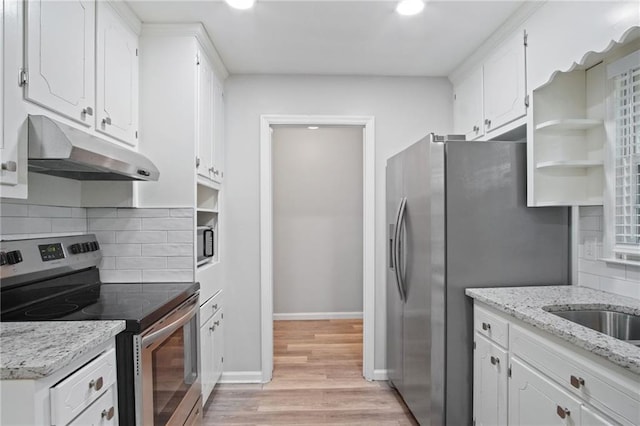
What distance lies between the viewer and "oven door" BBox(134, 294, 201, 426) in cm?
150

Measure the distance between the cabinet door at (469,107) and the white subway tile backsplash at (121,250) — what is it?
240 cm

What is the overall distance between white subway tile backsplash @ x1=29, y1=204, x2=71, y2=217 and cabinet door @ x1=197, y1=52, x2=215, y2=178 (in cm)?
75

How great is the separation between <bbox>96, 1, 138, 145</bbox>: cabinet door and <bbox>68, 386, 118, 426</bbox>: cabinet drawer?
1224 millimetres

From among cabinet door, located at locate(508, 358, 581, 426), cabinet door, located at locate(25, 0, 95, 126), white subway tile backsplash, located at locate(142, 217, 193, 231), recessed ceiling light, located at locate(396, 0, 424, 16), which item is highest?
recessed ceiling light, located at locate(396, 0, 424, 16)

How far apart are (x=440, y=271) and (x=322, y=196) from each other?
305 cm

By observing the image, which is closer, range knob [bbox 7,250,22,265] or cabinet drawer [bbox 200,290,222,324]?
range knob [bbox 7,250,22,265]

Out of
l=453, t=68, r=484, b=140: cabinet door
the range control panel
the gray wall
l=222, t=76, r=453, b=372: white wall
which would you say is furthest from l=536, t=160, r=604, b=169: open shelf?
the gray wall

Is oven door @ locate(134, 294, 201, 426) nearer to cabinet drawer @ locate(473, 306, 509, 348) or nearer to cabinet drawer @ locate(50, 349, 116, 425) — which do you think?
cabinet drawer @ locate(50, 349, 116, 425)

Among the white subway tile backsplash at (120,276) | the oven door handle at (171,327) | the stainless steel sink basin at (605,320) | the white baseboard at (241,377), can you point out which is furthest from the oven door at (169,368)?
the stainless steel sink basin at (605,320)

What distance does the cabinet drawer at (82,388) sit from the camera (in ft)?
3.51

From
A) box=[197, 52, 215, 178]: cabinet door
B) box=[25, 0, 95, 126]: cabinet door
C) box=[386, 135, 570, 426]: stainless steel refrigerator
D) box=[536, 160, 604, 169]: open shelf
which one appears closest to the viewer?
box=[25, 0, 95, 126]: cabinet door

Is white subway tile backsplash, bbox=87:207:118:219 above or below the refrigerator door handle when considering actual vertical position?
above

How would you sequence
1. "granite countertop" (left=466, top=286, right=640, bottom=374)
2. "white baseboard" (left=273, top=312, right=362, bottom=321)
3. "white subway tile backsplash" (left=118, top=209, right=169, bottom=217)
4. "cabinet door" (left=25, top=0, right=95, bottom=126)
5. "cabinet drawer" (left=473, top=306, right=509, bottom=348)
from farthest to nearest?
"white baseboard" (left=273, top=312, right=362, bottom=321) → "white subway tile backsplash" (left=118, top=209, right=169, bottom=217) → "cabinet drawer" (left=473, top=306, right=509, bottom=348) → "cabinet door" (left=25, top=0, right=95, bottom=126) → "granite countertop" (left=466, top=286, right=640, bottom=374)

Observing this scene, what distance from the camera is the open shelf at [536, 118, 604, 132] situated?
189 centimetres
